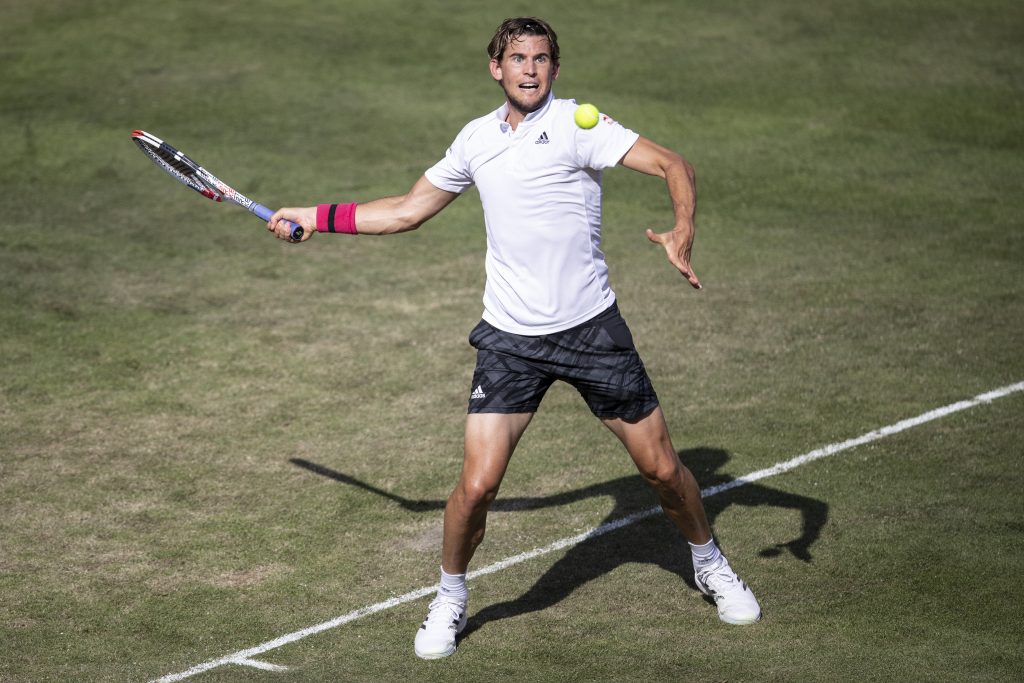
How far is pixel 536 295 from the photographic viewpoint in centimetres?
684

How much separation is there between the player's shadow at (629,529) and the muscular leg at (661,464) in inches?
28.2

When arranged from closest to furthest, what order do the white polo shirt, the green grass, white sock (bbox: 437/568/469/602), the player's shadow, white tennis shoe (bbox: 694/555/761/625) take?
the white polo shirt < white sock (bbox: 437/568/469/602) < white tennis shoe (bbox: 694/555/761/625) < the green grass < the player's shadow

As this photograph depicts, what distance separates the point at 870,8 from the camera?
2233 cm

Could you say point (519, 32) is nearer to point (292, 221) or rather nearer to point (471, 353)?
point (292, 221)

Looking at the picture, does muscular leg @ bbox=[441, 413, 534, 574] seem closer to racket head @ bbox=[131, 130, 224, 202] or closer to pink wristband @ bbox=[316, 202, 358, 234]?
pink wristband @ bbox=[316, 202, 358, 234]

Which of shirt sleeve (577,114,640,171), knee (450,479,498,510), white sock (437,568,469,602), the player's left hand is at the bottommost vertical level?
white sock (437,568,469,602)

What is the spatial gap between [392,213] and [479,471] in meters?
1.51

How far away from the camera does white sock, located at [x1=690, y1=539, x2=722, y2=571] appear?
7301mm

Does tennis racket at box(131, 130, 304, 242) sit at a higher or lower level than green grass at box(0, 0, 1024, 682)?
higher

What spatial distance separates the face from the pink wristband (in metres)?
1.19

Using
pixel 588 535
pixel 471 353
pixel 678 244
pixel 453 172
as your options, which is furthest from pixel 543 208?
pixel 471 353

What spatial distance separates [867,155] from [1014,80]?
373 centimetres

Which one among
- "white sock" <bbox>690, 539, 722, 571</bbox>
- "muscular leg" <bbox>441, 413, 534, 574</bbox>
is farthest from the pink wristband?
"white sock" <bbox>690, 539, 722, 571</bbox>

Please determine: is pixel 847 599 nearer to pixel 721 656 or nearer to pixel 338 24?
pixel 721 656
